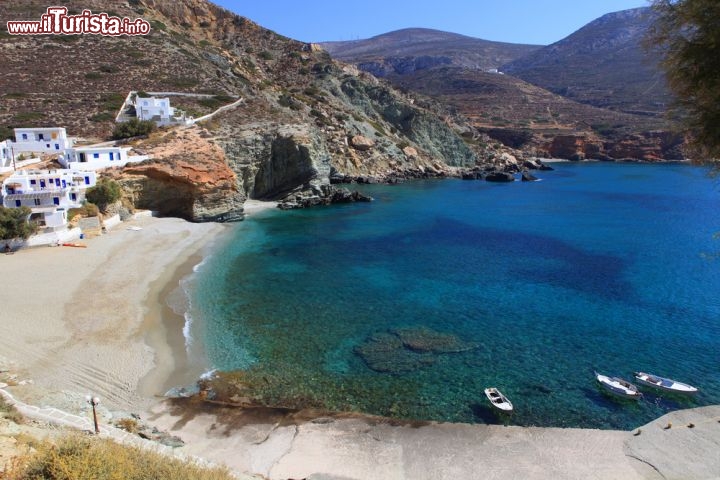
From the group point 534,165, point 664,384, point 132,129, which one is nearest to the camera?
point 664,384

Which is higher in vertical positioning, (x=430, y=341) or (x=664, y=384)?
(x=430, y=341)

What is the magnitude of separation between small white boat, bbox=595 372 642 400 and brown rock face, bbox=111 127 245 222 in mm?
33541

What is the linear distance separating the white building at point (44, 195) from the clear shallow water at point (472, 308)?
10259mm

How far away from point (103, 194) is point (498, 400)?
3170 cm

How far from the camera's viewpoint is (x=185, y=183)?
4016 cm

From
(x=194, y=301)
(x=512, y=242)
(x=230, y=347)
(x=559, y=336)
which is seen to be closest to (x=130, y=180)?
(x=194, y=301)

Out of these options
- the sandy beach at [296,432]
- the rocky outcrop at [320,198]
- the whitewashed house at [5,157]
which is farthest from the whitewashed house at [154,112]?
the sandy beach at [296,432]

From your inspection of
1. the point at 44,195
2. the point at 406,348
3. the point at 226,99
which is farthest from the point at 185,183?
the point at 406,348

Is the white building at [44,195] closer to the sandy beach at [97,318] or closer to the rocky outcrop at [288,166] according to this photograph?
the sandy beach at [97,318]

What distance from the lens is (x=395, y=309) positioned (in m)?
23.3

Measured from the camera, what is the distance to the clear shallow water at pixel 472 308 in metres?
16.4

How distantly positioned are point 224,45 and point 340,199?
43628 mm

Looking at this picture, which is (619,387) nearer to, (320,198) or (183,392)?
(183,392)

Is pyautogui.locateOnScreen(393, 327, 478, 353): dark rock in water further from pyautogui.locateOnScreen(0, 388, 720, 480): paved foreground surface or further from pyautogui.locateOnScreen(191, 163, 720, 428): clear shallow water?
pyautogui.locateOnScreen(0, 388, 720, 480): paved foreground surface
